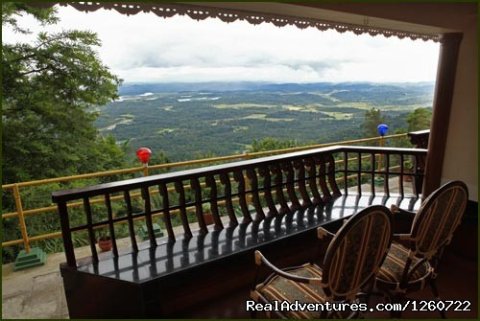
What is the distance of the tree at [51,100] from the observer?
576cm

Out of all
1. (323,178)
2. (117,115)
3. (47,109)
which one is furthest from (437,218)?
(117,115)

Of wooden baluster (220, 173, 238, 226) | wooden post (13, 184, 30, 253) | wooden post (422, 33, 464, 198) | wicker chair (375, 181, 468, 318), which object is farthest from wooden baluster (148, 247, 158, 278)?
wooden post (422, 33, 464, 198)

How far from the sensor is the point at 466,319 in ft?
6.84

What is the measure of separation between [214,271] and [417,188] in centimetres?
216

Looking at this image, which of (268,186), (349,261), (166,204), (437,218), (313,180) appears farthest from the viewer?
(313,180)

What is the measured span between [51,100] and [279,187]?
18.0 feet

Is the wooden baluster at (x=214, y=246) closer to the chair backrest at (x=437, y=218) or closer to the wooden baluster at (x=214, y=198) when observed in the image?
the wooden baluster at (x=214, y=198)

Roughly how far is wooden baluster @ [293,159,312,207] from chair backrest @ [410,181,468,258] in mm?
1069

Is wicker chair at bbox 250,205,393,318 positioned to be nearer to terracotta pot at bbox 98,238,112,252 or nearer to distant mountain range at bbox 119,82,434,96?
terracotta pot at bbox 98,238,112,252

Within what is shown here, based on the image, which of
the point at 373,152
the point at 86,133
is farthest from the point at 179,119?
the point at 373,152

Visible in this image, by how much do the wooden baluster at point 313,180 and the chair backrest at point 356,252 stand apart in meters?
1.23

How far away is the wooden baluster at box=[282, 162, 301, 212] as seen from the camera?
2562 mm

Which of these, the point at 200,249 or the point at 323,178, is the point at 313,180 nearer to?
the point at 323,178

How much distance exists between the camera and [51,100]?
623cm
